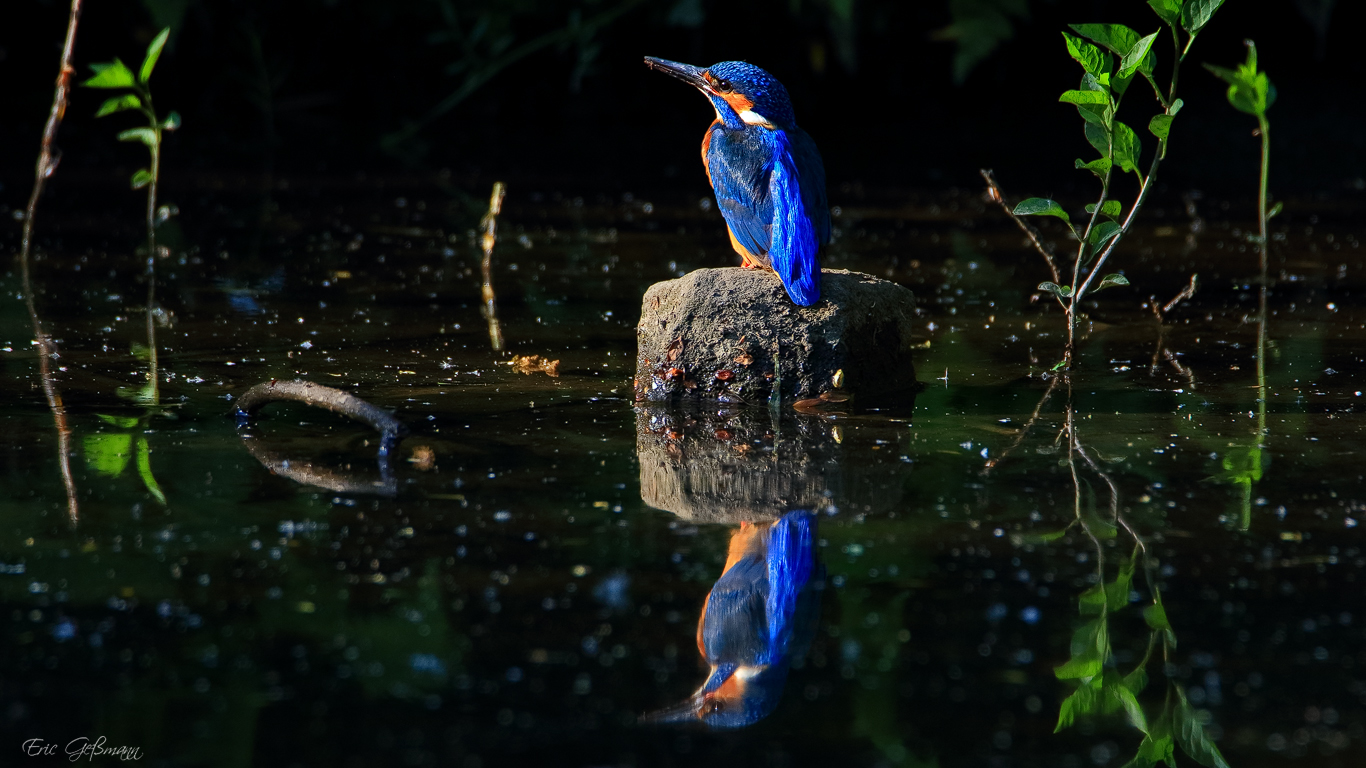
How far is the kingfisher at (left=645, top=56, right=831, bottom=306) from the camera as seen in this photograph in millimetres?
3264

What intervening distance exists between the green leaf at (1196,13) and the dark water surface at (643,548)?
0.83 meters

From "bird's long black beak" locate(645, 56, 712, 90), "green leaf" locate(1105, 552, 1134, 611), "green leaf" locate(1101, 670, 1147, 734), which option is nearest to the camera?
"green leaf" locate(1101, 670, 1147, 734)

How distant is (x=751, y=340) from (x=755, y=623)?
4.30 feet

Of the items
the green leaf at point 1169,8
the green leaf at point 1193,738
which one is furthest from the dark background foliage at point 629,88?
the green leaf at point 1193,738

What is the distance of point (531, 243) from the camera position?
5516 millimetres

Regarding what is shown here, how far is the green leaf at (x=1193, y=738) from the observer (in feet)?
5.48

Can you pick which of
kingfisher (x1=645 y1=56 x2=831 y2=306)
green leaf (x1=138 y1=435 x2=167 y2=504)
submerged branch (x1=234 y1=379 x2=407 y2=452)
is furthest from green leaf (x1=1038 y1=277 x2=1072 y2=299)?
green leaf (x1=138 y1=435 x2=167 y2=504)

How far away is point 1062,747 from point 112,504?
1619mm

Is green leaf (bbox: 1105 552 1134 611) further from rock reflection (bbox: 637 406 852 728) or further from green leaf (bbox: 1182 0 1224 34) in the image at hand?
green leaf (bbox: 1182 0 1224 34)

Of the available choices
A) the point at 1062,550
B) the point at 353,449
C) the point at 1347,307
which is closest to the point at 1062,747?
the point at 1062,550

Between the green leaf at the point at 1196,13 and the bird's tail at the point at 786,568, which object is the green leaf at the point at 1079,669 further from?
the green leaf at the point at 1196,13

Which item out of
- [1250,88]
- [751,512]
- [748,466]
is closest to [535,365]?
[748,466]

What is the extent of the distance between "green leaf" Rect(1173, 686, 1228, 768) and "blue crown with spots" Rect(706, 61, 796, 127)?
2.04 metres

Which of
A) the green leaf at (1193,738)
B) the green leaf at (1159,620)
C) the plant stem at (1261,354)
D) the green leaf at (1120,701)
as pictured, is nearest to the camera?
the green leaf at (1193,738)
